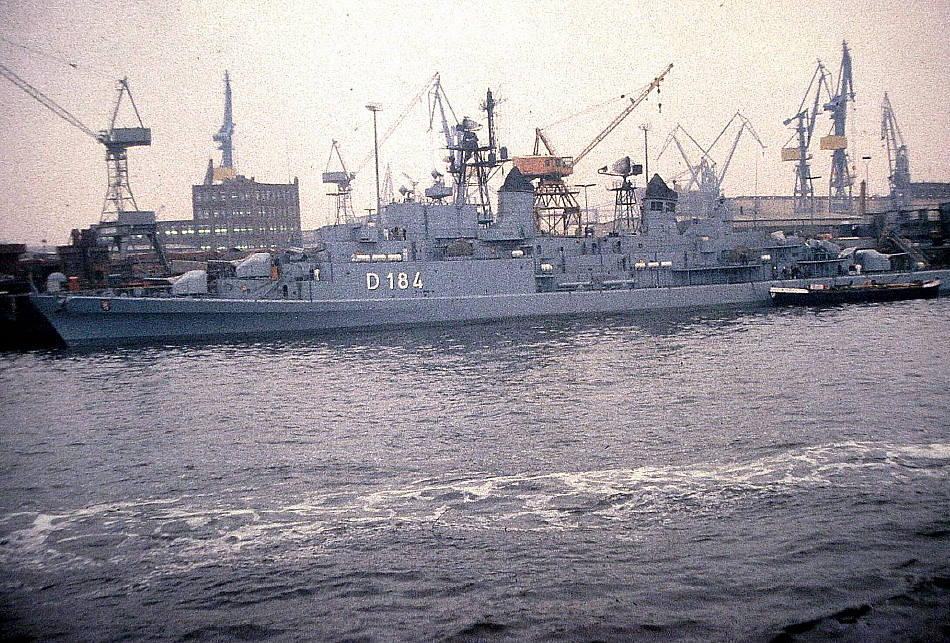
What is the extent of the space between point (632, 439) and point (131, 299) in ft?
103

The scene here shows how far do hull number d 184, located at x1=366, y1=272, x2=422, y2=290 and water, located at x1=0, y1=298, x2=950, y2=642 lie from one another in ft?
58.2

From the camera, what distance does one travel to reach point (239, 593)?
939cm

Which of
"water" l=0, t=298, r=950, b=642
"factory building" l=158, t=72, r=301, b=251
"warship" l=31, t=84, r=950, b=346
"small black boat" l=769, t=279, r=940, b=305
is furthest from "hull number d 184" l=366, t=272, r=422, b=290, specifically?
"factory building" l=158, t=72, r=301, b=251

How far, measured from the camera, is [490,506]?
39.8 ft

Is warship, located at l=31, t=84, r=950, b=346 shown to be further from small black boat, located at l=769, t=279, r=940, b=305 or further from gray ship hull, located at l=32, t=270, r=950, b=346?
small black boat, located at l=769, t=279, r=940, b=305

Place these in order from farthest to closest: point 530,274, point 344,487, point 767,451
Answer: point 530,274, point 767,451, point 344,487

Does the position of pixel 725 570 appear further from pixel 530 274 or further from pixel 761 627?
pixel 530 274

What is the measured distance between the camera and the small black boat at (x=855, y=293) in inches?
1817

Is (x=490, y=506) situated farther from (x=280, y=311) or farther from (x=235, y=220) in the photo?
(x=235, y=220)

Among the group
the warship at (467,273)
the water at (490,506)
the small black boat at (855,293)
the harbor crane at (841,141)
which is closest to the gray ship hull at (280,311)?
the warship at (467,273)

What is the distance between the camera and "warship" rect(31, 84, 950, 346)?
125 ft

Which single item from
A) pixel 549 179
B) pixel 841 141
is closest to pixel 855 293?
pixel 549 179

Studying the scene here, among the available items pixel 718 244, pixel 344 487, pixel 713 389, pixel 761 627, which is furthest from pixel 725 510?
pixel 718 244

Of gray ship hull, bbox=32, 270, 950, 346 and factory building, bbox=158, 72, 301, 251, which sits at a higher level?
factory building, bbox=158, 72, 301, 251
